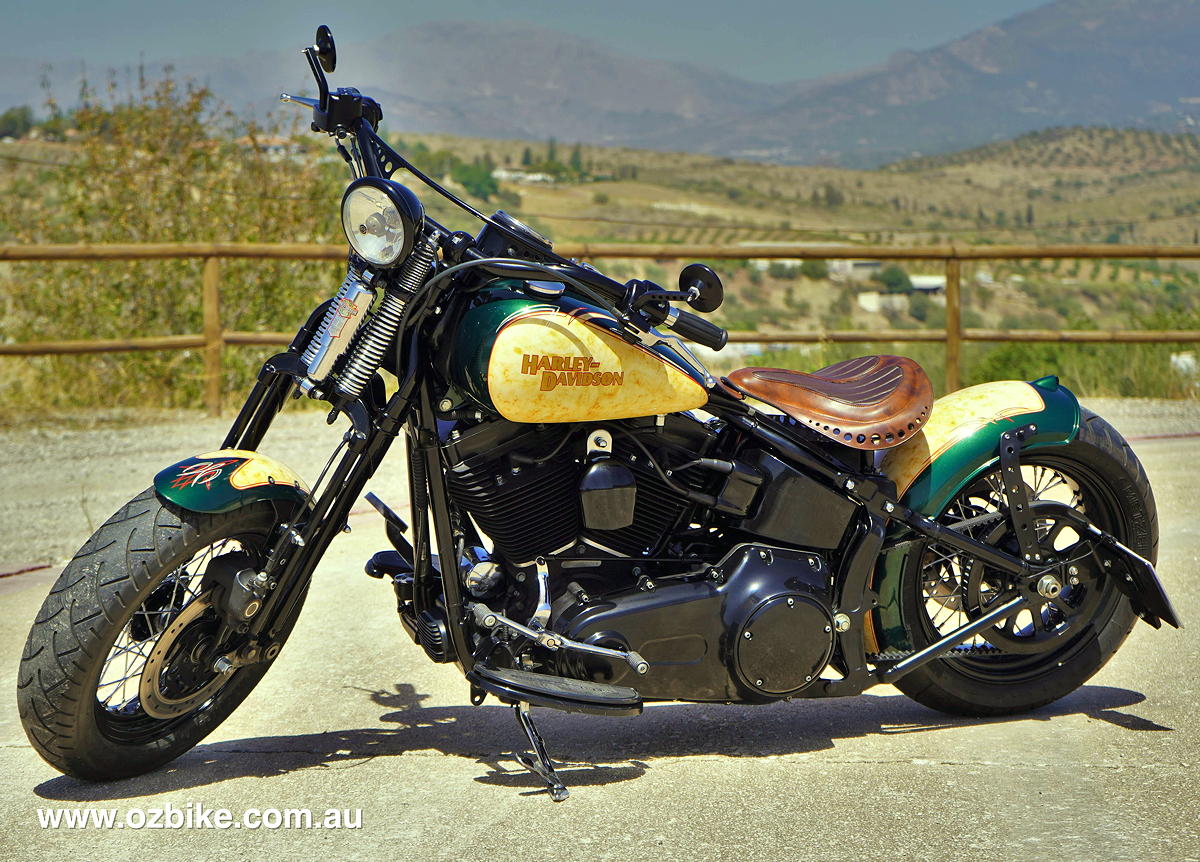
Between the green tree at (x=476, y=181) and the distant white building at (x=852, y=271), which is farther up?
the green tree at (x=476, y=181)

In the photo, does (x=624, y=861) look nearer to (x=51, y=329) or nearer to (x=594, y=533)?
(x=594, y=533)

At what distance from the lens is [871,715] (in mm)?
4016

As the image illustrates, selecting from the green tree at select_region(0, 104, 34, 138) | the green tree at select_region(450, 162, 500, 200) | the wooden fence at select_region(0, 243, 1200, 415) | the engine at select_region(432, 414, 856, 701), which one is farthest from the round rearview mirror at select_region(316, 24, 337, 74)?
the green tree at select_region(0, 104, 34, 138)

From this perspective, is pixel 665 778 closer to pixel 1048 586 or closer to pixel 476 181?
pixel 1048 586

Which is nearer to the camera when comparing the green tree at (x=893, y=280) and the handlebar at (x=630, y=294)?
the handlebar at (x=630, y=294)

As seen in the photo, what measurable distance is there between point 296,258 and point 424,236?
6533 mm

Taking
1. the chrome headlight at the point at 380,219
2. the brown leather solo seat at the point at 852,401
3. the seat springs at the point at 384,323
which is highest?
the chrome headlight at the point at 380,219

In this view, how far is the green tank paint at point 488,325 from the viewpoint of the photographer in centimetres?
324

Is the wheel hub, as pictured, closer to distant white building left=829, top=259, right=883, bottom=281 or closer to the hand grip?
the hand grip

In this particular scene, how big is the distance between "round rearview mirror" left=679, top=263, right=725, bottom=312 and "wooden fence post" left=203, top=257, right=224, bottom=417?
22.4 ft

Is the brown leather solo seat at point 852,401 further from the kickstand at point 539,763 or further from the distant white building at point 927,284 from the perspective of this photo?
the distant white building at point 927,284

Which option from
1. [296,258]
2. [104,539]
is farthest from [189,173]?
[104,539]

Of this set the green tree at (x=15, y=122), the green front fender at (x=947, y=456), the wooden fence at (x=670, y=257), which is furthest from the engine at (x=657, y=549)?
the green tree at (x=15, y=122)

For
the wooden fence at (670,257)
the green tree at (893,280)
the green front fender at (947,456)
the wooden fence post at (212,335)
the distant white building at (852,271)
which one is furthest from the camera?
the distant white building at (852,271)
